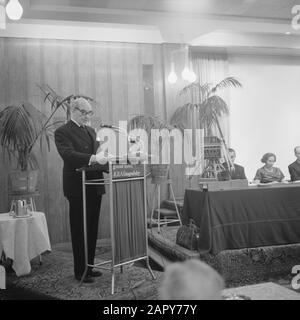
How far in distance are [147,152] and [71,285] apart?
2892mm

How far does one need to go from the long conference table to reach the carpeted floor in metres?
0.63

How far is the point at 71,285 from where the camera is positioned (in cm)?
305

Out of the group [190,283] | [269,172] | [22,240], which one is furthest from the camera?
[269,172]

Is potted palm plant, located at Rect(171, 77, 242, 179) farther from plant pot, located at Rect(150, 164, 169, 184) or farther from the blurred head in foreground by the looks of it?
the blurred head in foreground

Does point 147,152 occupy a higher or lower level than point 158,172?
higher

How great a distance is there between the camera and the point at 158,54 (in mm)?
6262

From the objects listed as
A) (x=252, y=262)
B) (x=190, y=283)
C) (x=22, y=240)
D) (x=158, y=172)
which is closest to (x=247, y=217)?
(x=252, y=262)

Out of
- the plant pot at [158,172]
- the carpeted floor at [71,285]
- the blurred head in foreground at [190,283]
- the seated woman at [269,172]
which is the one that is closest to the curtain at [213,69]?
the seated woman at [269,172]

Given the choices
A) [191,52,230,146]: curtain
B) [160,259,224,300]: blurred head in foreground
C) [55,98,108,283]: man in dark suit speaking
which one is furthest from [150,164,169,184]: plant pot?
[160,259,224,300]: blurred head in foreground

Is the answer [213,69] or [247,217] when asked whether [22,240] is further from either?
[213,69]

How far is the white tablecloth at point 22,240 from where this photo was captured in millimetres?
3533

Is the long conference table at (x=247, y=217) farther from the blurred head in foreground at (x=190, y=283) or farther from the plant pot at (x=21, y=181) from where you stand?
the blurred head in foreground at (x=190, y=283)

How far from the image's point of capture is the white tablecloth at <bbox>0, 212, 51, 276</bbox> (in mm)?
3533
